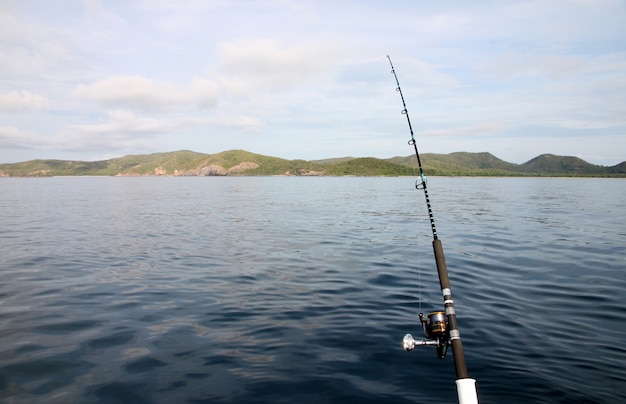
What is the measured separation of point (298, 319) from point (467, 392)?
17.3 feet

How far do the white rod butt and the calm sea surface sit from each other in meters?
1.93

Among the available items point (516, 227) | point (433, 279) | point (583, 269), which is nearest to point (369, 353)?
point (433, 279)

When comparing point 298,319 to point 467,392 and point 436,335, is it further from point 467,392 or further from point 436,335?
point 467,392

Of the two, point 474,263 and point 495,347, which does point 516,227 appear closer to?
point 474,263

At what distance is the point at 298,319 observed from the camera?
8.86 m

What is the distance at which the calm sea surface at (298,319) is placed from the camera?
6082 millimetres

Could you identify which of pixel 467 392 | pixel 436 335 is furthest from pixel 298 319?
pixel 467 392

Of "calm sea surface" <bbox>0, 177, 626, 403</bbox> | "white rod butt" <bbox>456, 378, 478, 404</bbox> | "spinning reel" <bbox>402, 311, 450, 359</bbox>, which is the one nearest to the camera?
"white rod butt" <bbox>456, 378, 478, 404</bbox>

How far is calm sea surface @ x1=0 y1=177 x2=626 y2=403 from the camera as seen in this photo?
6082mm

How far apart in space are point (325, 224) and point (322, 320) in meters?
16.5

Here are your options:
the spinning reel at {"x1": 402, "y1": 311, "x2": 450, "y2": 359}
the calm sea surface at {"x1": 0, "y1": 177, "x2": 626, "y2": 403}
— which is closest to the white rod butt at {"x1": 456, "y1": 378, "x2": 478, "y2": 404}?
the spinning reel at {"x1": 402, "y1": 311, "x2": 450, "y2": 359}

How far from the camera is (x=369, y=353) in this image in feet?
23.6

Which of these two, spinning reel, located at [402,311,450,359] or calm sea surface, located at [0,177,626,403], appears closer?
spinning reel, located at [402,311,450,359]

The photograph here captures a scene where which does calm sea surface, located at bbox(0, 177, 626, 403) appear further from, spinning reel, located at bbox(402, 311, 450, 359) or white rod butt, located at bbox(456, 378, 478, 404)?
white rod butt, located at bbox(456, 378, 478, 404)
